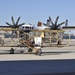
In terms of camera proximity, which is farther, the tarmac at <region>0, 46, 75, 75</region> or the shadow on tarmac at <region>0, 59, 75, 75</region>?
the tarmac at <region>0, 46, 75, 75</region>

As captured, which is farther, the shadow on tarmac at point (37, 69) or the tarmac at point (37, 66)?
the tarmac at point (37, 66)

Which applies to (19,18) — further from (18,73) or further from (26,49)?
(18,73)

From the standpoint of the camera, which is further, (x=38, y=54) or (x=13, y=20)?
(x=13, y=20)

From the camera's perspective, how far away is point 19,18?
79.2 meters

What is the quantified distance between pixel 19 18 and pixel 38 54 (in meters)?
52.1

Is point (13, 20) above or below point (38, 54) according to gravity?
above

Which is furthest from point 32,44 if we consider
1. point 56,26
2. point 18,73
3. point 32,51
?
point 56,26

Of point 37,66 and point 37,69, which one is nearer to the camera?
point 37,69

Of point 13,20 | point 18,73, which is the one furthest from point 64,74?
point 13,20

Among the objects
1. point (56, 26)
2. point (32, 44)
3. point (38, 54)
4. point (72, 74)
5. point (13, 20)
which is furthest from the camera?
point (13, 20)

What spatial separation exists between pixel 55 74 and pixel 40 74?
74cm

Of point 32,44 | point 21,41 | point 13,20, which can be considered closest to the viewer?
point 32,44

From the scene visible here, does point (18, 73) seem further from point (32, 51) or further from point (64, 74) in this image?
point (32, 51)

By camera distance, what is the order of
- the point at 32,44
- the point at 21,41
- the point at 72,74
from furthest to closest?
1. the point at 21,41
2. the point at 32,44
3. the point at 72,74
